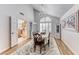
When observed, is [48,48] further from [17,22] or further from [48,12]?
[17,22]

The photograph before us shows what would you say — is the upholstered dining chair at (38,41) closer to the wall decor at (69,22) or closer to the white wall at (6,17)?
the white wall at (6,17)

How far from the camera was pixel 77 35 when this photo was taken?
387 centimetres

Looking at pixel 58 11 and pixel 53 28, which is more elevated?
pixel 58 11

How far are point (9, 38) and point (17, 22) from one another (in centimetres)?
74

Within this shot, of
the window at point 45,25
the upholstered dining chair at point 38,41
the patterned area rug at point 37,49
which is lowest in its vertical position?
the patterned area rug at point 37,49

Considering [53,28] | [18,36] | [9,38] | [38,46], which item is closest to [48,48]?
[38,46]

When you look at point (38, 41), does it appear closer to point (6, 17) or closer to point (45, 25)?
point (45, 25)

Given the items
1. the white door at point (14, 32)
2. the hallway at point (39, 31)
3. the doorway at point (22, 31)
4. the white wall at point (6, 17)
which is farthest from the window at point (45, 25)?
the white door at point (14, 32)

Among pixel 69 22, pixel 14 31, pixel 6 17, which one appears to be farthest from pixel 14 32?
pixel 69 22

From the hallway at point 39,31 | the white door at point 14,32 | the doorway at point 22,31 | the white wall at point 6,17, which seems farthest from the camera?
the white door at point 14,32

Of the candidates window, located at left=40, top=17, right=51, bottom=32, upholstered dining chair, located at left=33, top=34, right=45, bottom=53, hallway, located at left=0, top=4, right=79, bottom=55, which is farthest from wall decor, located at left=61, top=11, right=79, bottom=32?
upholstered dining chair, located at left=33, top=34, right=45, bottom=53

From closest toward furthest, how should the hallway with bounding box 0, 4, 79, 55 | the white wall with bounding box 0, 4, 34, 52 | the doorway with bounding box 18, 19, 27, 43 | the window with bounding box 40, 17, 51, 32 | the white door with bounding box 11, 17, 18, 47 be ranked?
the hallway with bounding box 0, 4, 79, 55, the window with bounding box 40, 17, 51, 32, the white wall with bounding box 0, 4, 34, 52, the doorway with bounding box 18, 19, 27, 43, the white door with bounding box 11, 17, 18, 47

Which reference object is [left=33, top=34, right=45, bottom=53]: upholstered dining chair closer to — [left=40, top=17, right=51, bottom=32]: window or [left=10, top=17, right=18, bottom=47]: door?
[left=40, top=17, right=51, bottom=32]: window
